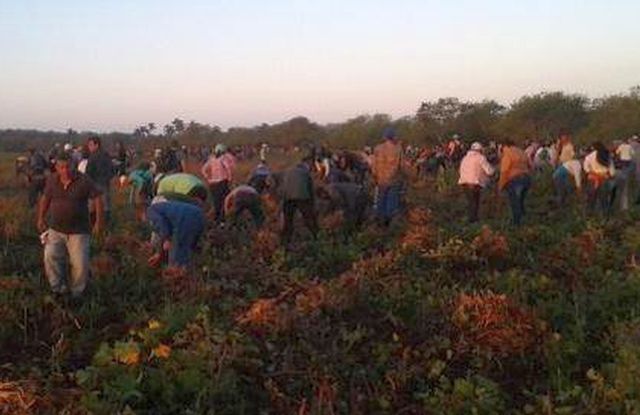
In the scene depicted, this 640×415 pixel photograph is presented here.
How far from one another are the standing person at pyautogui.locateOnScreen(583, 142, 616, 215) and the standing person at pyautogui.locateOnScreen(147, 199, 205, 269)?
26.9ft

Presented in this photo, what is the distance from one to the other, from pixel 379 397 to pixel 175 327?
1.94 m

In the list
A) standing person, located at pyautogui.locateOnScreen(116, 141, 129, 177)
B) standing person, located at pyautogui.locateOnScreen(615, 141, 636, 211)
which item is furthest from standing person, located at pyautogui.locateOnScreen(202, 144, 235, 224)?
standing person, located at pyautogui.locateOnScreen(116, 141, 129, 177)

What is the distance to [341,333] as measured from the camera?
25.3ft

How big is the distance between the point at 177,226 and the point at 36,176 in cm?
998

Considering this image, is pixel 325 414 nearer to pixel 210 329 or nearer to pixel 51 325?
pixel 210 329

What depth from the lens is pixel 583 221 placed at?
45.9ft

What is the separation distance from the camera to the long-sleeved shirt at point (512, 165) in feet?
46.6

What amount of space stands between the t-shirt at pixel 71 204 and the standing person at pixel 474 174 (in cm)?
683

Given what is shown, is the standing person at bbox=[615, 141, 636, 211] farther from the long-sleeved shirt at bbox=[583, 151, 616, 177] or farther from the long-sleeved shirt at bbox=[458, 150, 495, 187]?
the long-sleeved shirt at bbox=[458, 150, 495, 187]

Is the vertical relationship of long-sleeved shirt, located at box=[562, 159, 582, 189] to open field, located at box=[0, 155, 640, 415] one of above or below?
above

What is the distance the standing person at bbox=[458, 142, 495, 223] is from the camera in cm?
1425

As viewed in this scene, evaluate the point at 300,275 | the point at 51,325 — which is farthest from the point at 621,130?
the point at 51,325

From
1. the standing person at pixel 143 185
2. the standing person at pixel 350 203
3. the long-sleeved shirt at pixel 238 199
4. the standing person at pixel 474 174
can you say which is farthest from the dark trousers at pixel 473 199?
the standing person at pixel 143 185

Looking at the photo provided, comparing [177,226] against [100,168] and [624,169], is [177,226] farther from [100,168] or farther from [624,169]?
[624,169]
